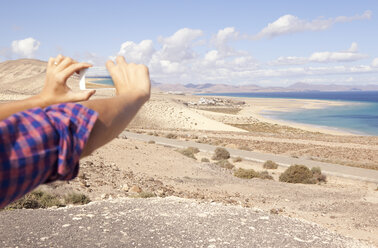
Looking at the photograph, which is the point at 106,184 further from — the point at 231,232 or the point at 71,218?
the point at 231,232

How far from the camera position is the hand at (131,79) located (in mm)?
1086

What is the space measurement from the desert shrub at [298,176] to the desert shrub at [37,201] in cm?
1127

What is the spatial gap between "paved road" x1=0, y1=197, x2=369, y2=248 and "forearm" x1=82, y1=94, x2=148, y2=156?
5916 mm

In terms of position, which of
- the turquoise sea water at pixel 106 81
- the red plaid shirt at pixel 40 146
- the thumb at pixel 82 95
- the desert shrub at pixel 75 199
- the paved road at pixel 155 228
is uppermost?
the turquoise sea water at pixel 106 81

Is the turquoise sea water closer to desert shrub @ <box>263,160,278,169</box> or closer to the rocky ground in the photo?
the rocky ground

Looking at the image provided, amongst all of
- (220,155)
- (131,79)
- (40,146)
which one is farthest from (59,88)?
(220,155)

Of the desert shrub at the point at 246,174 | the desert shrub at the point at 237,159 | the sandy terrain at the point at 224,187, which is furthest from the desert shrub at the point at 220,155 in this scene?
the desert shrub at the point at 246,174

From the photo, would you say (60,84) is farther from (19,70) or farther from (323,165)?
(19,70)

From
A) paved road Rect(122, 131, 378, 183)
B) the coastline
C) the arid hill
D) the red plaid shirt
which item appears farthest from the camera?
the arid hill

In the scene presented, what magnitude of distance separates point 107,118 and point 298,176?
59.8 feet

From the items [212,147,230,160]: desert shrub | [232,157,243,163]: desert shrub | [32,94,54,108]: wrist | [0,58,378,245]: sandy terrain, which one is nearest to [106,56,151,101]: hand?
[32,94,54,108]: wrist

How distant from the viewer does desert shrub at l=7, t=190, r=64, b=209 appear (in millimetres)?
9070

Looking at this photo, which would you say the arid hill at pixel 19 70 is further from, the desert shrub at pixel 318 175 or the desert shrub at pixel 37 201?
the desert shrub at pixel 37 201

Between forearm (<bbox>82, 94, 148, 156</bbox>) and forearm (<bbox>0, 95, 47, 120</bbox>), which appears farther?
forearm (<bbox>0, 95, 47, 120</bbox>)
